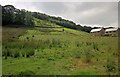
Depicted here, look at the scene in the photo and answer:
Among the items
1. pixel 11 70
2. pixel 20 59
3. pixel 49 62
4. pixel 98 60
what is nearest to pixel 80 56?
pixel 98 60

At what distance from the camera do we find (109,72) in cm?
1675

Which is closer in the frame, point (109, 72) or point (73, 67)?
point (109, 72)

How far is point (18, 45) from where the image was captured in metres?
27.3

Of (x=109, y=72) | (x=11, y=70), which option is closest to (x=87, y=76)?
(x=109, y=72)

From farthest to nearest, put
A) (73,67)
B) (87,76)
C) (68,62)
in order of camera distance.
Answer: (68,62)
(73,67)
(87,76)

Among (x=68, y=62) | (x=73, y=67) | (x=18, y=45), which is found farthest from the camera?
(x=18, y=45)

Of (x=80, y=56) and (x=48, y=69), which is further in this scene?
(x=80, y=56)

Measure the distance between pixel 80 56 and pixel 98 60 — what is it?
5.72ft

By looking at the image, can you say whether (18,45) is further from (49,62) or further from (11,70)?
(11,70)

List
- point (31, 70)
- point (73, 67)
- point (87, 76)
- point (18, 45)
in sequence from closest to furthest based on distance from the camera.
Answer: point (87, 76)
point (31, 70)
point (73, 67)
point (18, 45)

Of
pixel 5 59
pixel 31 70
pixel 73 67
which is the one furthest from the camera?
pixel 5 59

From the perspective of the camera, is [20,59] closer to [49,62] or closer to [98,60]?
[49,62]

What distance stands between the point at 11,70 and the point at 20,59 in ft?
11.9

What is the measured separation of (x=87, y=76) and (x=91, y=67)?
278 cm
